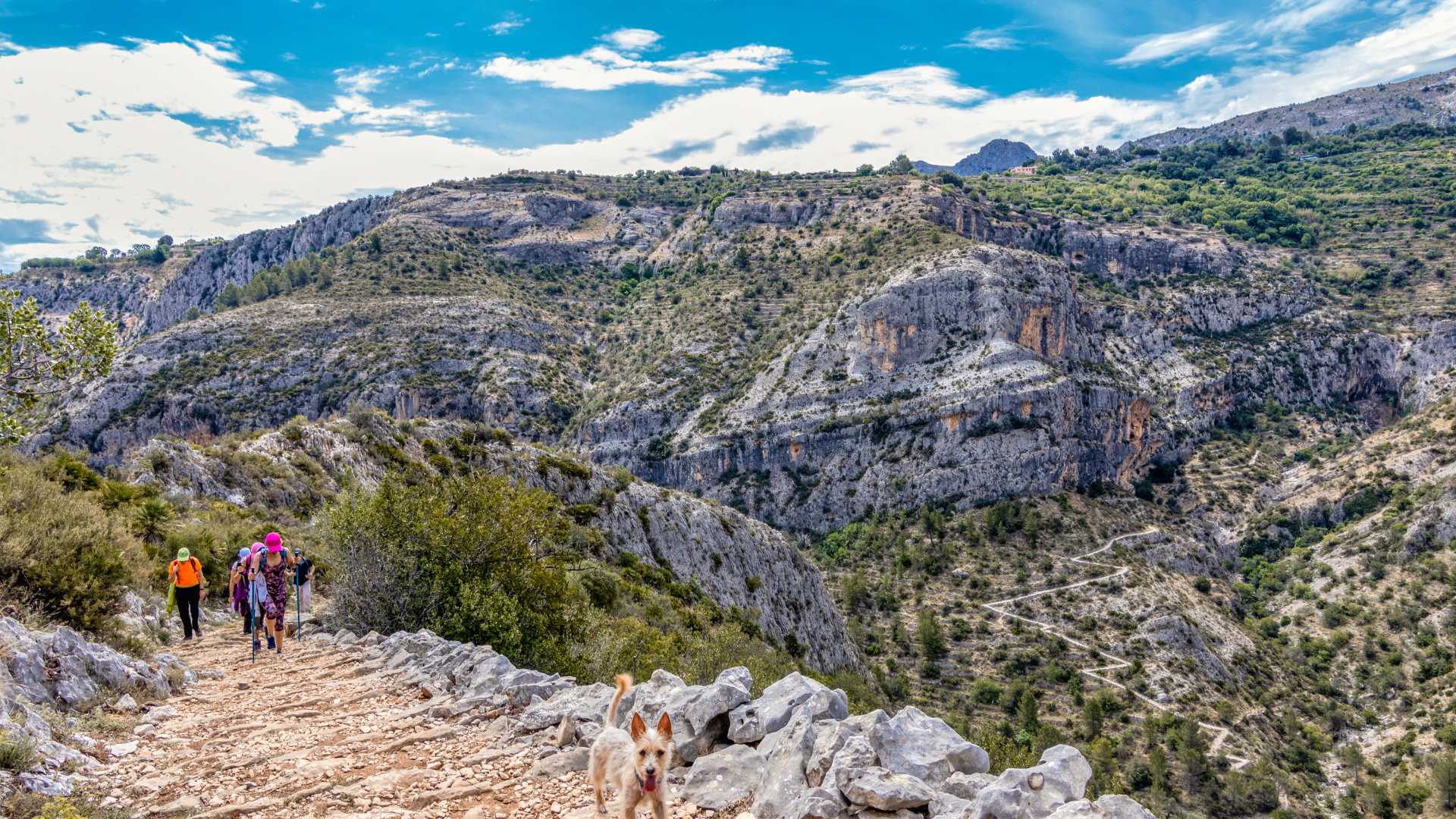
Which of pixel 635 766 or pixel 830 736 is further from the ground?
pixel 635 766

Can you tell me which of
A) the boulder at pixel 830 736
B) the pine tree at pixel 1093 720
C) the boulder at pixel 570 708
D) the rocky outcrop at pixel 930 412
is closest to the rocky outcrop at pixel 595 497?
the pine tree at pixel 1093 720

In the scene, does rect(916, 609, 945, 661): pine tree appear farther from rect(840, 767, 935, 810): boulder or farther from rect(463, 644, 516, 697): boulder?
rect(840, 767, 935, 810): boulder

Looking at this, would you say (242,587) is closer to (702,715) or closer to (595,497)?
(702,715)

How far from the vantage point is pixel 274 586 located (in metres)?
13.5

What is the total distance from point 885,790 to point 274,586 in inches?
478

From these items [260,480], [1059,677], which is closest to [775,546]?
[1059,677]

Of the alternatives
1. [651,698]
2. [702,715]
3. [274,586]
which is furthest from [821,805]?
[274,586]

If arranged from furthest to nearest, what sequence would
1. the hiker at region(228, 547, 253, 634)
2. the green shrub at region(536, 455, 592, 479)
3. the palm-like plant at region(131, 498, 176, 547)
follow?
the green shrub at region(536, 455, 592, 479)
the palm-like plant at region(131, 498, 176, 547)
the hiker at region(228, 547, 253, 634)

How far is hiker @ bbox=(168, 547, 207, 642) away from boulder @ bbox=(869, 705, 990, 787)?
43.5 feet

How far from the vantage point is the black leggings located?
46.4ft

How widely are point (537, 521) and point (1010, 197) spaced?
172336 mm

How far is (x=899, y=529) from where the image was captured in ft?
277

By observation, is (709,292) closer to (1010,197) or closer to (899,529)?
(899,529)

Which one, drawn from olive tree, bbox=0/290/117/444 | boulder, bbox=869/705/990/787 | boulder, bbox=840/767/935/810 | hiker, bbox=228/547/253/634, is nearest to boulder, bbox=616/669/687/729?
boulder, bbox=869/705/990/787
